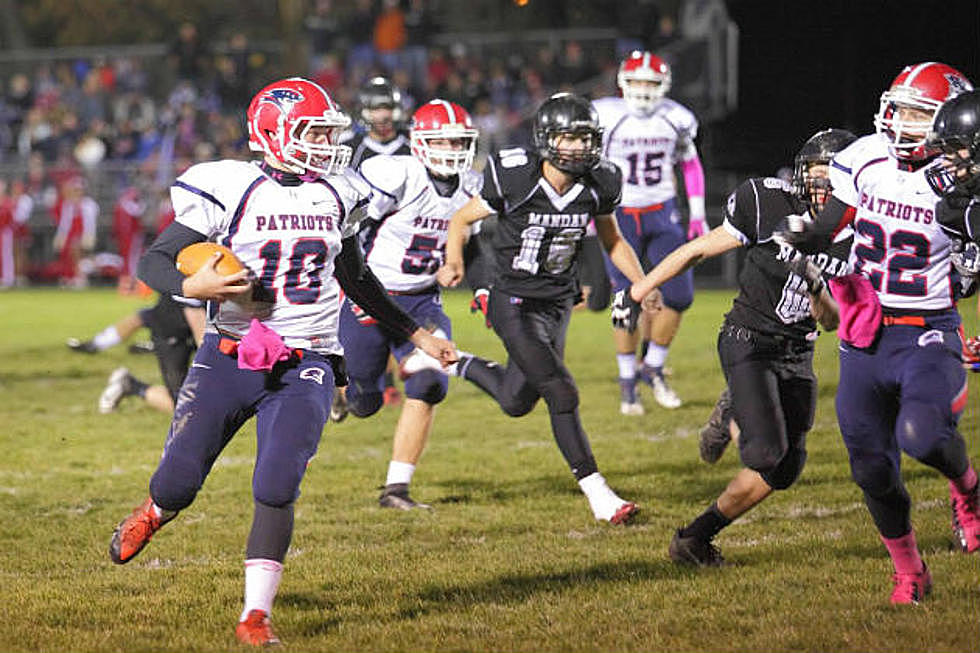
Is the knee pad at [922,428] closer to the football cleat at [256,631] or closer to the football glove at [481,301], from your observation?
the football cleat at [256,631]

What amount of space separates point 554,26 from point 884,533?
19.4m

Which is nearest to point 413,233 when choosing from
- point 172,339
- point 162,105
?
point 172,339

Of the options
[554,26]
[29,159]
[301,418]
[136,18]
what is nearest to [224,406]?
[301,418]

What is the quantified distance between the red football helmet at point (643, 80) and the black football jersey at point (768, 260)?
4.12 meters

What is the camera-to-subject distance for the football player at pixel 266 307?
431 cm

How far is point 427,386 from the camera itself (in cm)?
666

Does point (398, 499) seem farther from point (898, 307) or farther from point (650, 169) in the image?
point (650, 169)

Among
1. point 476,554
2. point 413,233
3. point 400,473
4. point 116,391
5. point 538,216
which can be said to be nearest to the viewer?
point 476,554

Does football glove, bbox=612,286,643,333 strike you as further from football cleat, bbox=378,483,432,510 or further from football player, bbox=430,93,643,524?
football cleat, bbox=378,483,432,510

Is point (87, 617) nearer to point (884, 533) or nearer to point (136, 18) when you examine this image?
point (884, 533)

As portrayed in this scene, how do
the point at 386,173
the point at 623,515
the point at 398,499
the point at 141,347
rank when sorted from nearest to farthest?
the point at 623,515
the point at 398,499
the point at 386,173
the point at 141,347

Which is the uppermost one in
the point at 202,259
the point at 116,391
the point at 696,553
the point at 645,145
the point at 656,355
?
the point at 202,259

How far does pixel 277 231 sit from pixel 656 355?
5142mm

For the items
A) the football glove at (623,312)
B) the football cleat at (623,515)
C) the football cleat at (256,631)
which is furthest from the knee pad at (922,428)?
the football cleat at (256,631)
